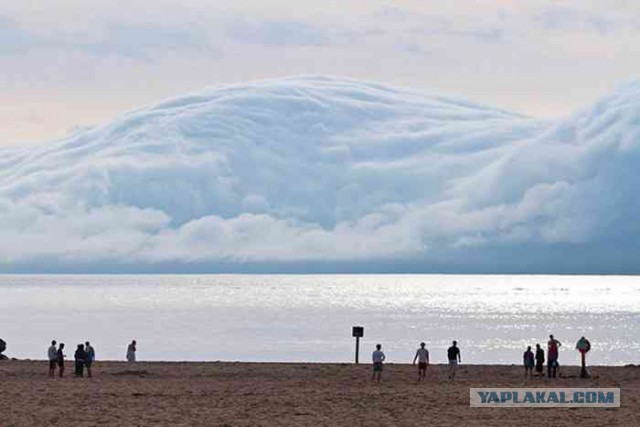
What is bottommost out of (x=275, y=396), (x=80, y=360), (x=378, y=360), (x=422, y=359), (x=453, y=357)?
(x=275, y=396)

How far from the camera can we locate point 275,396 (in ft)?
145

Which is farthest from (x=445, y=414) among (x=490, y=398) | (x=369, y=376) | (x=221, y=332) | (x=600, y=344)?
(x=221, y=332)

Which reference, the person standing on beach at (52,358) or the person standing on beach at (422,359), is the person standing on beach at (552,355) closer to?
the person standing on beach at (422,359)

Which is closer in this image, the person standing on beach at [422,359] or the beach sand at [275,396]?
the beach sand at [275,396]

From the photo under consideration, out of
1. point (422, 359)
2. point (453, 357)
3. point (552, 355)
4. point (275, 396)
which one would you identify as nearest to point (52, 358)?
point (275, 396)

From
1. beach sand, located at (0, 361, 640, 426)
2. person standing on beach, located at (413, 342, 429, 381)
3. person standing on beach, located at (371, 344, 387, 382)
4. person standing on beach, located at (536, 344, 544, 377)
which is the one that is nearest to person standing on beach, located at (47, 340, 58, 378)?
beach sand, located at (0, 361, 640, 426)

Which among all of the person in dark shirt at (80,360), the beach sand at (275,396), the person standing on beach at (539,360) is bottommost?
the beach sand at (275,396)

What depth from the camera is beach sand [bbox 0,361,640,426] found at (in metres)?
38.3

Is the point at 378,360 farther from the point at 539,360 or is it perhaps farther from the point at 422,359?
the point at 539,360

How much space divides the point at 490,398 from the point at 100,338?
287 feet

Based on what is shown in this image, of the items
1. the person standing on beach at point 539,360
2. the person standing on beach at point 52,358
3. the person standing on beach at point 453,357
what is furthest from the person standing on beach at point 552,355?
the person standing on beach at point 52,358

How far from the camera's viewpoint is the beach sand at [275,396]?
38.3 m

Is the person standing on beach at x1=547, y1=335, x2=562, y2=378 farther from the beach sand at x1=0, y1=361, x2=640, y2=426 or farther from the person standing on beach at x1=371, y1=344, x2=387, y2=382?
the person standing on beach at x1=371, y1=344, x2=387, y2=382

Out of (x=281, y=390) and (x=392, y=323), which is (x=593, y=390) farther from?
(x=392, y=323)
